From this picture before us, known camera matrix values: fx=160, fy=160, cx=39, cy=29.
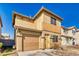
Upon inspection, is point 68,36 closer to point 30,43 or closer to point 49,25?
point 49,25

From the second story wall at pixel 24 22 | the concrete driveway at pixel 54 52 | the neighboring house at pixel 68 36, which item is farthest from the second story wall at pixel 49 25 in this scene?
the concrete driveway at pixel 54 52

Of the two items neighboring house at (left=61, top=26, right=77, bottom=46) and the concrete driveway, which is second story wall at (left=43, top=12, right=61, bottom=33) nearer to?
neighboring house at (left=61, top=26, right=77, bottom=46)

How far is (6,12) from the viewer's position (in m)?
3.09

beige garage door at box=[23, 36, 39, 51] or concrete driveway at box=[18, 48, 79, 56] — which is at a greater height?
beige garage door at box=[23, 36, 39, 51]

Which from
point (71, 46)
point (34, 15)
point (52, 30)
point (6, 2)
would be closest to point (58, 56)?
point (71, 46)

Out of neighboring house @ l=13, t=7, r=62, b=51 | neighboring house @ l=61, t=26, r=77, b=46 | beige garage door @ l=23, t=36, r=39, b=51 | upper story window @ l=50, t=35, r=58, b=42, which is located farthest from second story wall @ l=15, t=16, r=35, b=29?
neighboring house @ l=61, t=26, r=77, b=46

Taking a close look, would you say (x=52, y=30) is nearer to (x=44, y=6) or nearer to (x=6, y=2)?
(x=44, y=6)

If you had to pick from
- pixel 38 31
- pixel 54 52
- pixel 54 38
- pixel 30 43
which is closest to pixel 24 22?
pixel 38 31

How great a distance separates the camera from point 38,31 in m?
3.17

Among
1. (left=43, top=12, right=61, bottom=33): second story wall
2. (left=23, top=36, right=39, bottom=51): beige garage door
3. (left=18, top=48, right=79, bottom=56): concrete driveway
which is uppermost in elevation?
(left=43, top=12, right=61, bottom=33): second story wall

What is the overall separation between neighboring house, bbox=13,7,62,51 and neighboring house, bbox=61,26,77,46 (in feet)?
0.27

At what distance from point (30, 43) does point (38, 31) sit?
0.28 m

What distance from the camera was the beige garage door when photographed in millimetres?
3136

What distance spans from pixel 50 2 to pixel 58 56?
1067 millimetres
